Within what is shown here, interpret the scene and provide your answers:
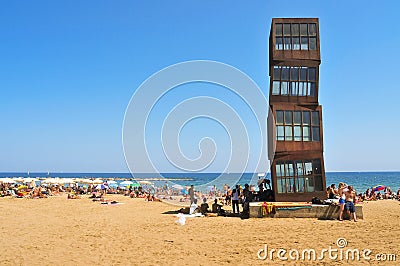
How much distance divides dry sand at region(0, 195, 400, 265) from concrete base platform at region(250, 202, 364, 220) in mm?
465

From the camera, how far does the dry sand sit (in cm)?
988

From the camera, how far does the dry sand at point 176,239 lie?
32.4 feet

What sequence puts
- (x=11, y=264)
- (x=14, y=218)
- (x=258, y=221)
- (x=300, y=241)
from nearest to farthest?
(x=11, y=264), (x=300, y=241), (x=258, y=221), (x=14, y=218)

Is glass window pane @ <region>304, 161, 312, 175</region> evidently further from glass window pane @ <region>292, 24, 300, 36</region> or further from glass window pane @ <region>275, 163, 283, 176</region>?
glass window pane @ <region>292, 24, 300, 36</region>

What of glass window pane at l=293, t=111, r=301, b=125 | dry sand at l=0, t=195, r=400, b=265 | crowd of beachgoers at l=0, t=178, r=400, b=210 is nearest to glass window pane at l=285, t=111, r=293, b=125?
glass window pane at l=293, t=111, r=301, b=125

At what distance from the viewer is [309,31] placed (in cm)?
1881

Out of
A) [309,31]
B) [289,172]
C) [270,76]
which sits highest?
[309,31]

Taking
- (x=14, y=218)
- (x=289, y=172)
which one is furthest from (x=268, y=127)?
(x=14, y=218)

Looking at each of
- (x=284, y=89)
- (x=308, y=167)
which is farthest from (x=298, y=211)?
(x=284, y=89)

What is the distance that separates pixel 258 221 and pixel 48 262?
29.2ft

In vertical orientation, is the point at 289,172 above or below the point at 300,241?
above

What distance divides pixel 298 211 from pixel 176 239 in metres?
6.42

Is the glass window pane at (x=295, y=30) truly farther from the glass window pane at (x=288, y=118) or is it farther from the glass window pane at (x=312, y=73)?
the glass window pane at (x=288, y=118)

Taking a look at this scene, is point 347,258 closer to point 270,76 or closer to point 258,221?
point 258,221
